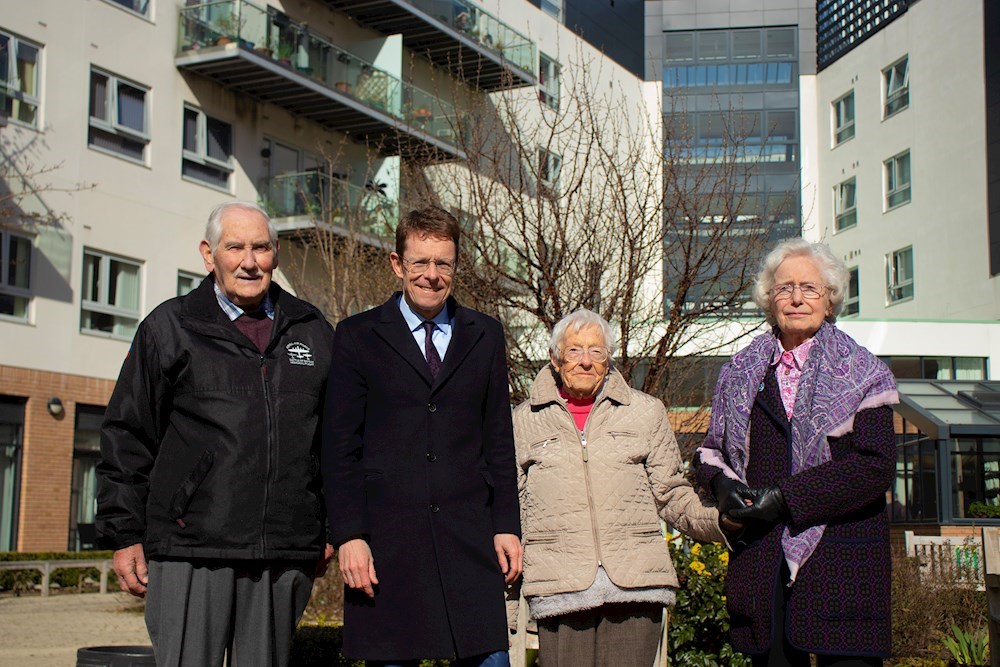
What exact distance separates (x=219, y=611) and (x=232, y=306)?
1222 millimetres

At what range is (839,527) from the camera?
4.53 meters

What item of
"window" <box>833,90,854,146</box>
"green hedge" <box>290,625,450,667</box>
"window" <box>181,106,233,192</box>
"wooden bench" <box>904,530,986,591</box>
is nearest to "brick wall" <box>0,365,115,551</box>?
"window" <box>181,106,233,192</box>

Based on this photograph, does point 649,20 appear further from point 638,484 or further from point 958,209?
point 638,484

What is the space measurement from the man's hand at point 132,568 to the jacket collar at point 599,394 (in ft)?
6.69

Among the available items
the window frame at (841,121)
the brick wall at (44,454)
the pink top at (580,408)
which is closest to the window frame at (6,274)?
the brick wall at (44,454)

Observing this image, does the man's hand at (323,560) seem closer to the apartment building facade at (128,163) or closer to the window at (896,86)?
the apartment building facade at (128,163)

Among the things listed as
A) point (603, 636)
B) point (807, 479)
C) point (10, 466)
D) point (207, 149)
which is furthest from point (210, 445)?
point (207, 149)

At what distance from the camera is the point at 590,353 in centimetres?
590

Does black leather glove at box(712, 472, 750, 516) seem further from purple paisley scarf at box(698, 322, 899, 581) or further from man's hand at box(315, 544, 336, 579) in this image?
man's hand at box(315, 544, 336, 579)

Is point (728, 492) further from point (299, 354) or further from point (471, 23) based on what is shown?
point (471, 23)

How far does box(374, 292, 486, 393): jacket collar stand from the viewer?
16.0ft

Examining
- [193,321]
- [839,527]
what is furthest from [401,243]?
[839,527]

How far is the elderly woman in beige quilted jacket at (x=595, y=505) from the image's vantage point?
561 centimetres

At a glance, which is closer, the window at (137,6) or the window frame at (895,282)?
the window at (137,6)
